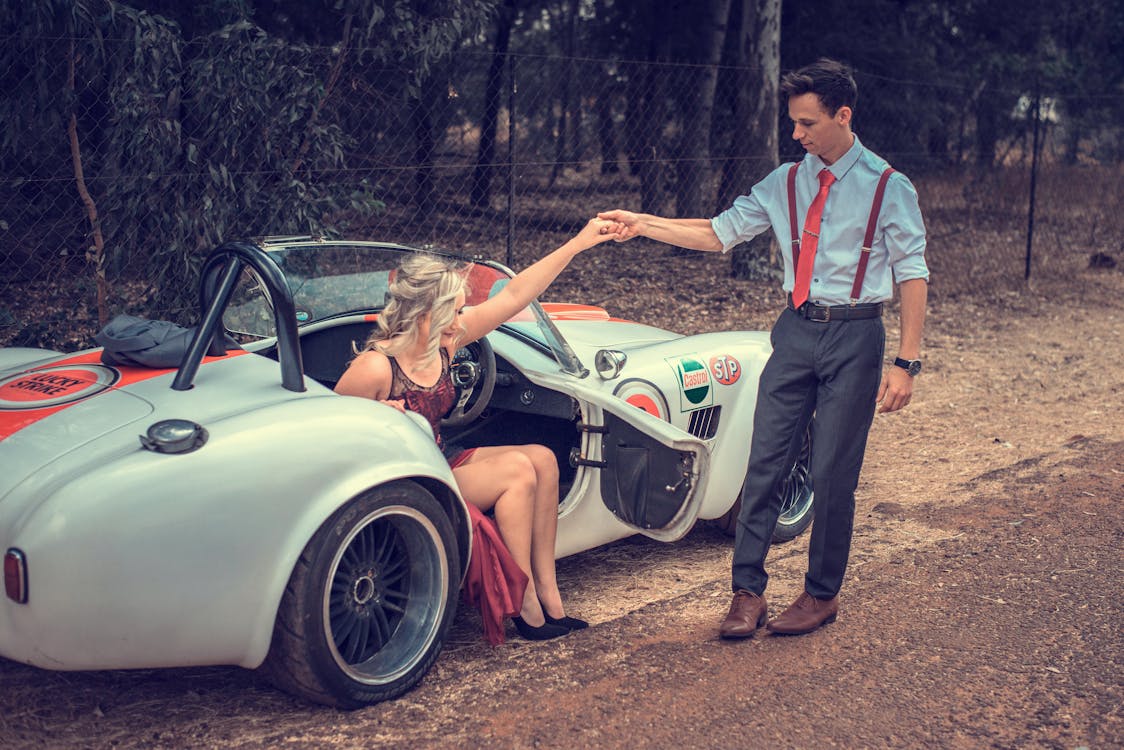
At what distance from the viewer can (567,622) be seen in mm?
4191

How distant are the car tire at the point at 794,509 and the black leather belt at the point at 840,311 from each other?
1.26 m

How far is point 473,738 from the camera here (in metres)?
3.38

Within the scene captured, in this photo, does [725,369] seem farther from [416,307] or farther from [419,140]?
A: [419,140]

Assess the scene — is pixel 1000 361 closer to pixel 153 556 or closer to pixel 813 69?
pixel 813 69

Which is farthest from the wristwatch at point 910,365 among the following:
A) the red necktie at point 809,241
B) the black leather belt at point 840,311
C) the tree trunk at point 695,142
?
the tree trunk at point 695,142

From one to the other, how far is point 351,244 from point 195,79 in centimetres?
289

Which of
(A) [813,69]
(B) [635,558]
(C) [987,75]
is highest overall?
(C) [987,75]

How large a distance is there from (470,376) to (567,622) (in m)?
0.96

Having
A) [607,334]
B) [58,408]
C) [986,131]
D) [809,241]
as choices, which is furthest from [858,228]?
[986,131]

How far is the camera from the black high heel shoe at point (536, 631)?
411 cm

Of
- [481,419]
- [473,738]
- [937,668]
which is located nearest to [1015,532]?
[937,668]

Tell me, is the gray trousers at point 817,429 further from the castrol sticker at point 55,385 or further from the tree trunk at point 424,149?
the tree trunk at point 424,149

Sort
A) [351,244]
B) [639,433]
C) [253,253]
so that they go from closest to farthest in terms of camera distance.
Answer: [253,253], [639,433], [351,244]

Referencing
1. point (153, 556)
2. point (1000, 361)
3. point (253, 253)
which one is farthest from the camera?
point (1000, 361)
